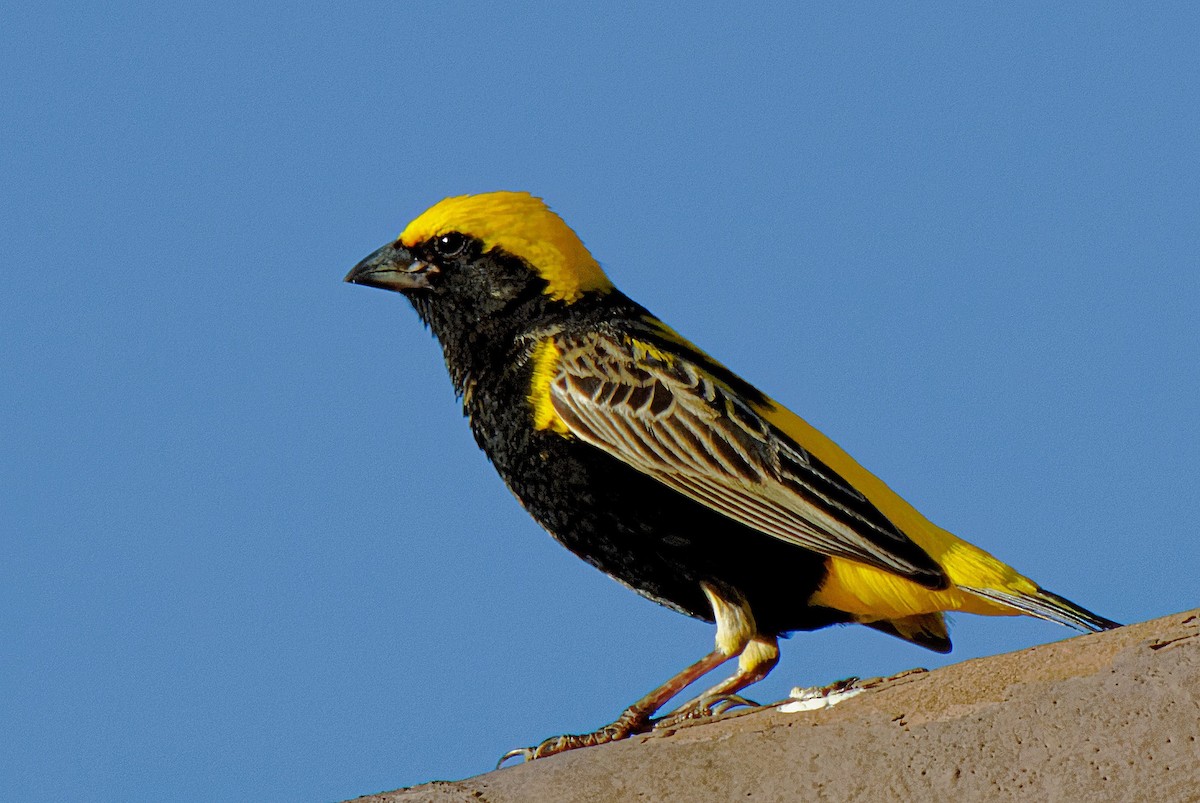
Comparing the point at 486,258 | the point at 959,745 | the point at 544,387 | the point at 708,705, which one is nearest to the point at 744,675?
the point at 708,705

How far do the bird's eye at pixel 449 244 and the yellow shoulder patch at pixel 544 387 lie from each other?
0.74 meters

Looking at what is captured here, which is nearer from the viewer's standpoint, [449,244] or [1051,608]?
[1051,608]

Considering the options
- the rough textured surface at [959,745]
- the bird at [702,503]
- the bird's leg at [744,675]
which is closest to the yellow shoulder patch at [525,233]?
the bird at [702,503]

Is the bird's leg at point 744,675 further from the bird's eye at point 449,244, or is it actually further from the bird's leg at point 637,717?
the bird's eye at point 449,244

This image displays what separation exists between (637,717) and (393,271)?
264 centimetres

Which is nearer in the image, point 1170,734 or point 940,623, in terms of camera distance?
point 1170,734

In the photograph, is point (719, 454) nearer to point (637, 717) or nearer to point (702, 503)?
point (702, 503)

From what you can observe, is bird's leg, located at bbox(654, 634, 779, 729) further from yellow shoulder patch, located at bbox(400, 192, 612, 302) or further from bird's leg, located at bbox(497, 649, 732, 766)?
yellow shoulder patch, located at bbox(400, 192, 612, 302)

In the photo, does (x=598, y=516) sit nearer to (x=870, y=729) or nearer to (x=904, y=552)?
(x=904, y=552)

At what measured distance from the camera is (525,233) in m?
7.77

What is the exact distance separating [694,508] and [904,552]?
0.94 meters

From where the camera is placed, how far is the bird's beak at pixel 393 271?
7.81 metres

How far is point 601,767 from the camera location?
5.46 meters

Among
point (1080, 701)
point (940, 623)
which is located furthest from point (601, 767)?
point (940, 623)
